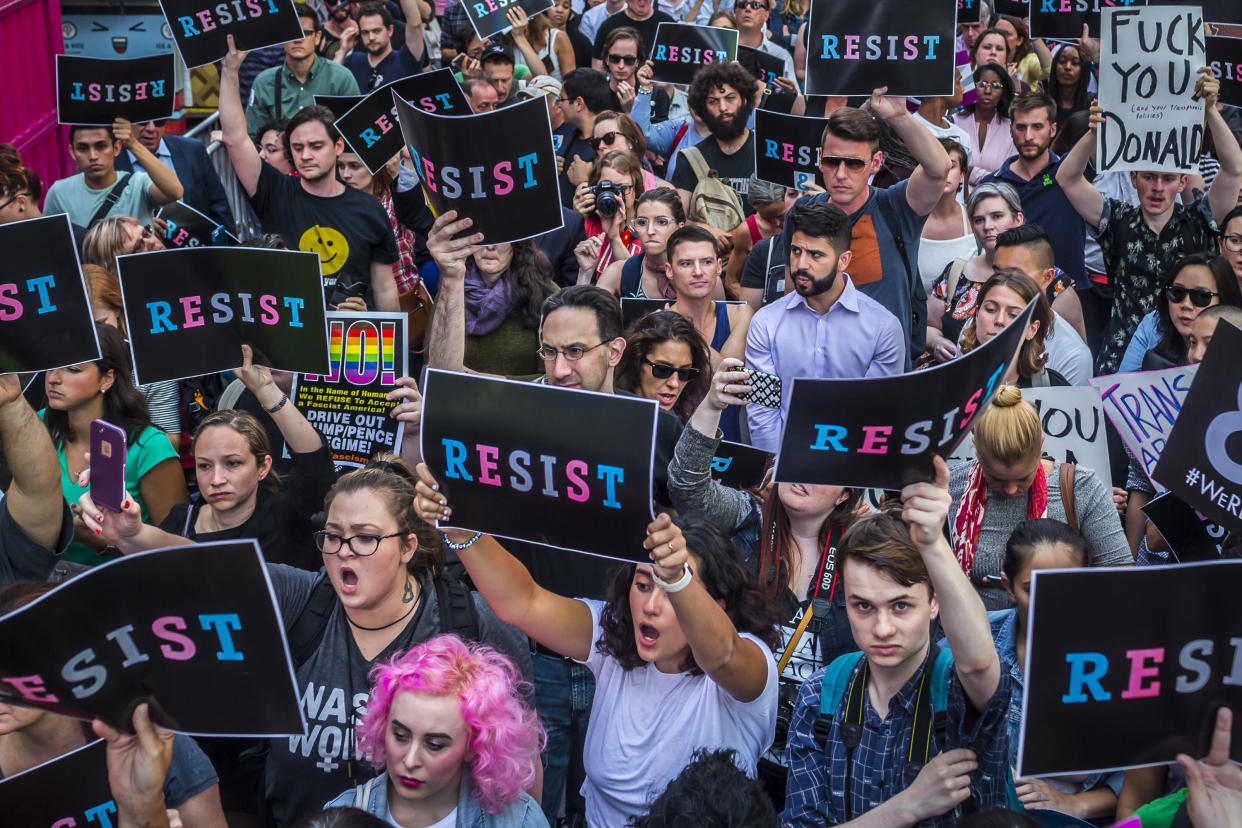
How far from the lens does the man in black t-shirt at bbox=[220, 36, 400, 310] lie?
6926 mm

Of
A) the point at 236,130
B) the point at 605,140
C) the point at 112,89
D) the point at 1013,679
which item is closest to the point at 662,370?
the point at 1013,679

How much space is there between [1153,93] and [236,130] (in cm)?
448

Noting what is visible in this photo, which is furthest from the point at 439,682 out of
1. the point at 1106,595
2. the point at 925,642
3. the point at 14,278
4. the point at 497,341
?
the point at 497,341

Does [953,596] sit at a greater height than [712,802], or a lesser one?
greater

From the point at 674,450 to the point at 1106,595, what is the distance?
1.89 metres

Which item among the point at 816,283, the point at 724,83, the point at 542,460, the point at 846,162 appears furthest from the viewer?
the point at 724,83

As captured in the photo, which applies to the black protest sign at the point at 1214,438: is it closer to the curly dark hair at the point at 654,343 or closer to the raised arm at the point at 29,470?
the curly dark hair at the point at 654,343

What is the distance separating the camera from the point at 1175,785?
3.53m

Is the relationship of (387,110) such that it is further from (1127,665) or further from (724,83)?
(1127,665)

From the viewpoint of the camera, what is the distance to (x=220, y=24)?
7184 mm

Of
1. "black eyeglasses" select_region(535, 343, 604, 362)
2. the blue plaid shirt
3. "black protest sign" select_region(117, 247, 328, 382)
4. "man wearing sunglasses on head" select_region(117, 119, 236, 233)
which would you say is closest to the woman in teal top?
"black protest sign" select_region(117, 247, 328, 382)

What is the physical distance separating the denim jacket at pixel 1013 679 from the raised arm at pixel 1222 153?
11.9 ft

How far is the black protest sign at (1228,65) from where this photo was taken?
741 cm

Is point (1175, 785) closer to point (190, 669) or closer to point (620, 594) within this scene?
point (620, 594)
